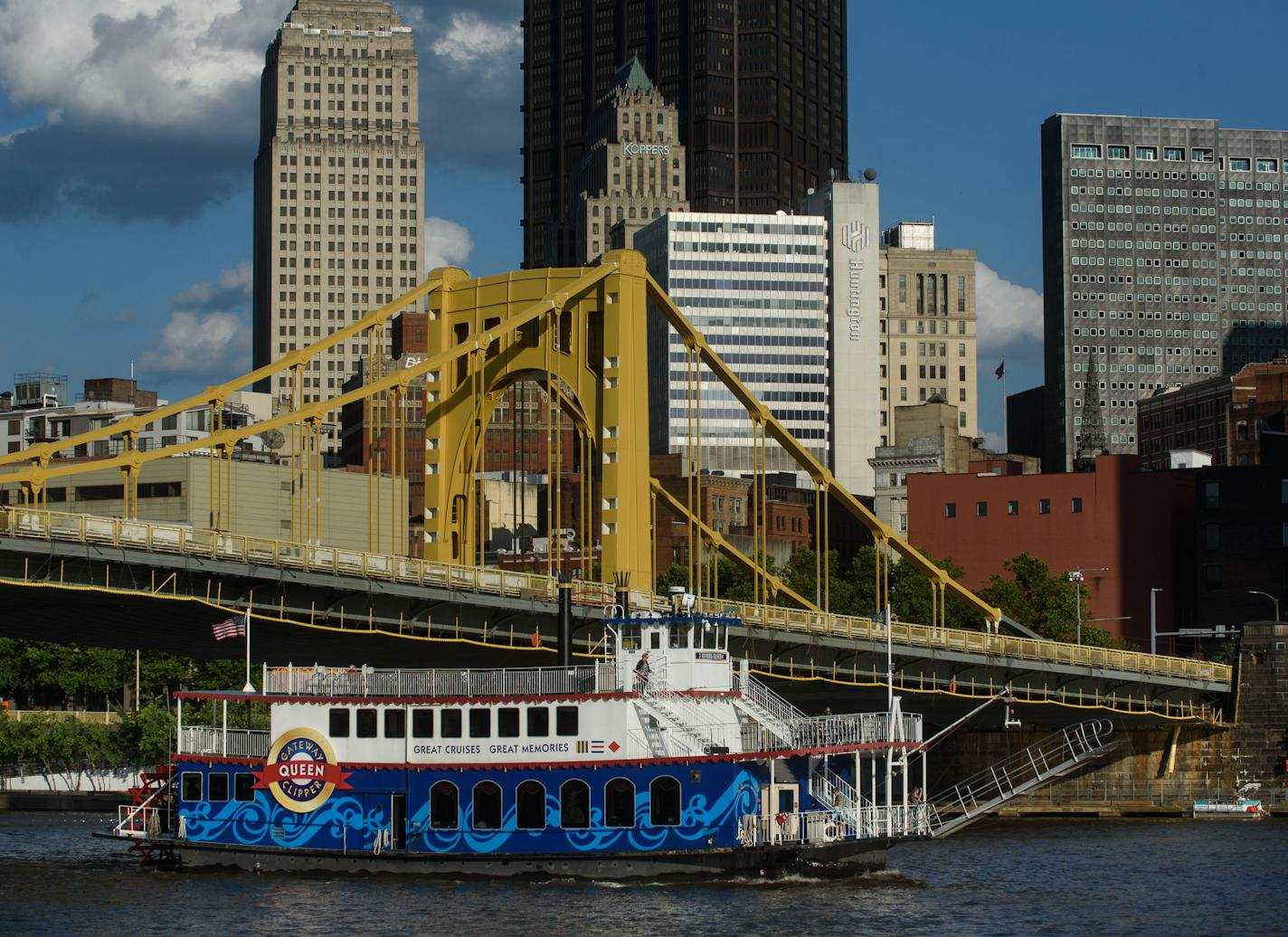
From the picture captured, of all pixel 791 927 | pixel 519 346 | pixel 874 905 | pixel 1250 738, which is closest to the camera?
pixel 791 927

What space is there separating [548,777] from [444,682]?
441cm

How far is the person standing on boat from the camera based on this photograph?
200 ft

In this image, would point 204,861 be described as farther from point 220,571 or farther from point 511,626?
point 511,626

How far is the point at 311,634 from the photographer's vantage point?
74312 millimetres

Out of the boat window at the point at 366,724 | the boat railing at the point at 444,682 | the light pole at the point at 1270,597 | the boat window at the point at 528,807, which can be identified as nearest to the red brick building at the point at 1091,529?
the light pole at the point at 1270,597

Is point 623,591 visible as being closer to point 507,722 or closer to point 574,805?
point 507,722

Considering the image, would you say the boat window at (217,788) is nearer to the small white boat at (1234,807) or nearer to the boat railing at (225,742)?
the boat railing at (225,742)

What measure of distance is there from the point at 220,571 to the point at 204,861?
→ 385 inches

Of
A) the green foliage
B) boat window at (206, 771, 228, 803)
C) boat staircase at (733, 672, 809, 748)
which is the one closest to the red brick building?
the green foliage

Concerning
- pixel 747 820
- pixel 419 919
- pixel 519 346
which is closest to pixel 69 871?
pixel 419 919

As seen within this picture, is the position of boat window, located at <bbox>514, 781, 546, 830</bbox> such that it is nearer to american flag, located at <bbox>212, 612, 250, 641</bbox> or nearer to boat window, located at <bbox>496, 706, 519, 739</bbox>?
boat window, located at <bbox>496, 706, 519, 739</bbox>

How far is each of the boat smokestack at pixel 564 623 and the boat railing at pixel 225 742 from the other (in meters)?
8.65

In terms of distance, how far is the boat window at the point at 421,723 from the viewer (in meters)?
61.1

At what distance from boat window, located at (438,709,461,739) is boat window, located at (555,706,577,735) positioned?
2762 millimetres
